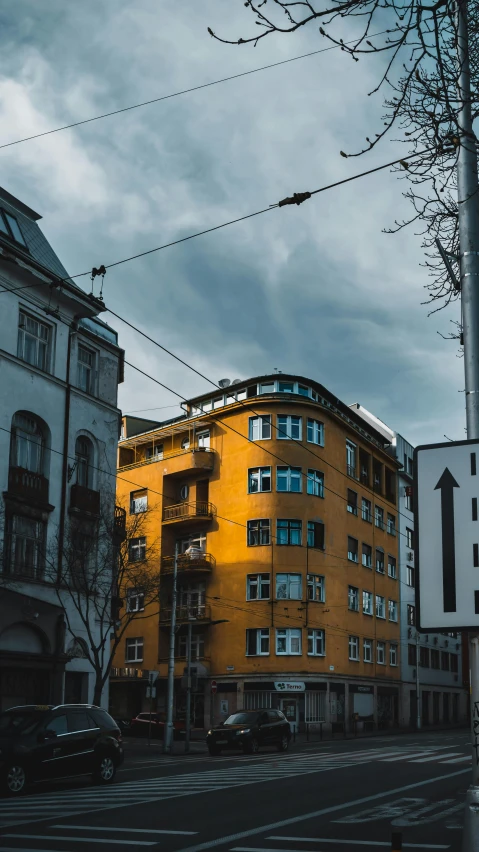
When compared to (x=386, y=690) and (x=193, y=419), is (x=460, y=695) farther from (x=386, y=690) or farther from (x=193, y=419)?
(x=193, y=419)

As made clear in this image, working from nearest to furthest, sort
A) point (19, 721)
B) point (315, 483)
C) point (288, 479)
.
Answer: point (19, 721)
point (288, 479)
point (315, 483)

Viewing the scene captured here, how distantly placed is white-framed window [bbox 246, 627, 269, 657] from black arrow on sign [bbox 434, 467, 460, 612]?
48.1 metres

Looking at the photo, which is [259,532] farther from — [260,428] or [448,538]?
[448,538]

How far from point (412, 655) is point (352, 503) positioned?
16013 millimetres

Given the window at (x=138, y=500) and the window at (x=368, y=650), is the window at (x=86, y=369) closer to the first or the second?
the window at (x=138, y=500)

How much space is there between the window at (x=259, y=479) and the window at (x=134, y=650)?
12312mm

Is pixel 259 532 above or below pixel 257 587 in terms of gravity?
above

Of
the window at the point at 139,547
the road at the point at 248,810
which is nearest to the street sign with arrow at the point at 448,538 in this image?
the road at the point at 248,810

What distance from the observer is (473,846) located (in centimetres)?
446

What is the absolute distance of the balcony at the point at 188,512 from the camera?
55.6 metres

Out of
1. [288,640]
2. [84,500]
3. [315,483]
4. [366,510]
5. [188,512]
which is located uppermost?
[315,483]

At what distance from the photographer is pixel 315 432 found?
55.3 m

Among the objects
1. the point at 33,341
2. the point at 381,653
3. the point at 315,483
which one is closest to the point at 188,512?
the point at 315,483

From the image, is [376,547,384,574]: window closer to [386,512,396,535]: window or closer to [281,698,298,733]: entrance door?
[386,512,396,535]: window
